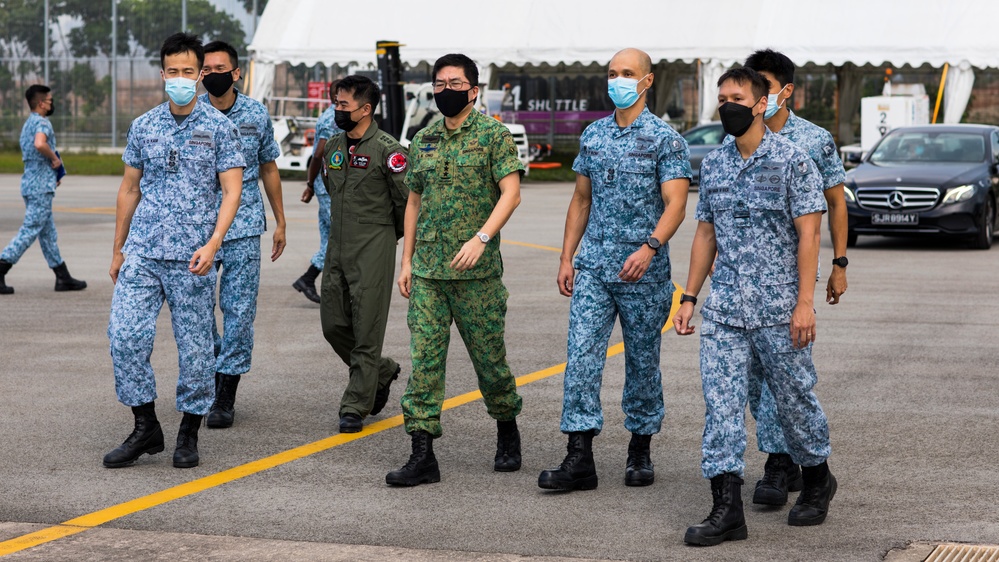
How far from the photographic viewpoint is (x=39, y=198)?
540 inches

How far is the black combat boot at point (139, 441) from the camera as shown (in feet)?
22.2

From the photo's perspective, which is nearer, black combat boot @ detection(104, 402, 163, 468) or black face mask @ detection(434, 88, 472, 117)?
black face mask @ detection(434, 88, 472, 117)

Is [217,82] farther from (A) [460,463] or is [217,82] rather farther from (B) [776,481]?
(B) [776,481]

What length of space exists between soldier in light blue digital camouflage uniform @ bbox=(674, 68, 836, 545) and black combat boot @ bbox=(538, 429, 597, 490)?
82 centimetres

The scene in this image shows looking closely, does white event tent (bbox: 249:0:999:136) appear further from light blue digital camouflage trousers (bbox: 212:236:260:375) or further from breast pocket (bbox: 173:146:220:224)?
breast pocket (bbox: 173:146:220:224)

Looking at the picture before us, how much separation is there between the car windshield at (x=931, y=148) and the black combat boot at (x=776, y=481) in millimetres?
13258

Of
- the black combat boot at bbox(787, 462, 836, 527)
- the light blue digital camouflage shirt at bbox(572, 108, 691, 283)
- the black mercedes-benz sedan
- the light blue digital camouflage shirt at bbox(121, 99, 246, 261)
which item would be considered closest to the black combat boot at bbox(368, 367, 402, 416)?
the light blue digital camouflage shirt at bbox(121, 99, 246, 261)

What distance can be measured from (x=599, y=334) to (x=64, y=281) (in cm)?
860

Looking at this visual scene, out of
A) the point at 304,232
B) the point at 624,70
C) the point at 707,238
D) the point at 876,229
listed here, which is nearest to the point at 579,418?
the point at 707,238

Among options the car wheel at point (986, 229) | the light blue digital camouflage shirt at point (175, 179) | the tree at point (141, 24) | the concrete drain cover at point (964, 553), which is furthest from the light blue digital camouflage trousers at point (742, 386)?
the tree at point (141, 24)

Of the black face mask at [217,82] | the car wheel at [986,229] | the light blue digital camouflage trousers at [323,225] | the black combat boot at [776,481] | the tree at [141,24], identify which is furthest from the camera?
the tree at [141,24]

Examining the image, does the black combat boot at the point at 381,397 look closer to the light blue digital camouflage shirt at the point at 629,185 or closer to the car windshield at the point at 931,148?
the light blue digital camouflage shirt at the point at 629,185

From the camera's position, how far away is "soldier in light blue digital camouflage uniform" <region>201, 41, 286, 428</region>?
25.4 feet

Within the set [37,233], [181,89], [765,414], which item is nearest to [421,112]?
[37,233]
